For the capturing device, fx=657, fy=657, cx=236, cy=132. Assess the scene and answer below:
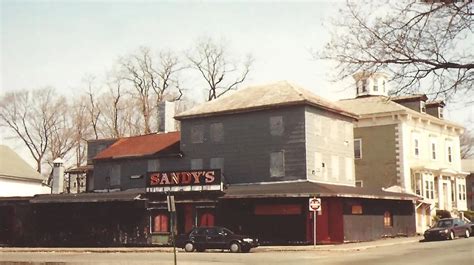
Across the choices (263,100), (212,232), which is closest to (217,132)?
(263,100)

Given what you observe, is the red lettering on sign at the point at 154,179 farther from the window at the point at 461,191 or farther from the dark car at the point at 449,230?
the window at the point at 461,191

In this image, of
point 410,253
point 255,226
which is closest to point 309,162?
point 255,226

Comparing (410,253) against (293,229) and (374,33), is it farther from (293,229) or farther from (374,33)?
(374,33)

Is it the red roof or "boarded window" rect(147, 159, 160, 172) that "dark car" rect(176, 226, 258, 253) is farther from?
the red roof

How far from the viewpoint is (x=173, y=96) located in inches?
2776

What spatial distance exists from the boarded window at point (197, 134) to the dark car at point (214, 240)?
10.8 meters

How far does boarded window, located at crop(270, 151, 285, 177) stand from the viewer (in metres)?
41.6

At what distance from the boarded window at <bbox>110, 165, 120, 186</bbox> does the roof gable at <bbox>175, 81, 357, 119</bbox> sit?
24.0 ft

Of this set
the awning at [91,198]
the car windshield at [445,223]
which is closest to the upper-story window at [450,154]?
the car windshield at [445,223]

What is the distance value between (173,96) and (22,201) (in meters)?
27.3

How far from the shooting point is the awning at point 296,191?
36219 millimetres

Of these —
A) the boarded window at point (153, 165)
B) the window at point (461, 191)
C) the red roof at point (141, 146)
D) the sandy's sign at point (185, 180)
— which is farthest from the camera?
the window at point (461, 191)

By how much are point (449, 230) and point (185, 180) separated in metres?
16.3

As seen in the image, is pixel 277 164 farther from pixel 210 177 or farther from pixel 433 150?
pixel 433 150
